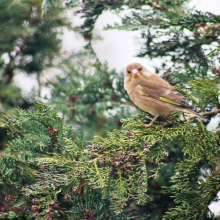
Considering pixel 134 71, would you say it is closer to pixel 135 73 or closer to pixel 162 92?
pixel 135 73

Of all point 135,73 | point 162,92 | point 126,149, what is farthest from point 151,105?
point 126,149

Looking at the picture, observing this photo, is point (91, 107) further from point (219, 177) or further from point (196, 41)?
point (219, 177)

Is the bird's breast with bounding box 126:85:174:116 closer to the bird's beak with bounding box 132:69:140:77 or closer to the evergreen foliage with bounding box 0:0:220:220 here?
the evergreen foliage with bounding box 0:0:220:220

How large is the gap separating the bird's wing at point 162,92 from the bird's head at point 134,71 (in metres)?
0.10

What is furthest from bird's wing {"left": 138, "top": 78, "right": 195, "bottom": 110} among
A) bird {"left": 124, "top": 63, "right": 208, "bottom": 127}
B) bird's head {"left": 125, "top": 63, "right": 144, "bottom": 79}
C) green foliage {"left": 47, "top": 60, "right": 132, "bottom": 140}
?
green foliage {"left": 47, "top": 60, "right": 132, "bottom": 140}

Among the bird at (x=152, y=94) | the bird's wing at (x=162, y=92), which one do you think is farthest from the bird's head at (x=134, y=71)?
the bird's wing at (x=162, y=92)

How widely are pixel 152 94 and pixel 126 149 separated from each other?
1272 mm

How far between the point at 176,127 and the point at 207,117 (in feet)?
1.22

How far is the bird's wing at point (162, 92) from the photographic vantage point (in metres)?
3.04

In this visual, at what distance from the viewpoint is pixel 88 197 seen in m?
2.03

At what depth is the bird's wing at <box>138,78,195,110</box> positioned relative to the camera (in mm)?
3036

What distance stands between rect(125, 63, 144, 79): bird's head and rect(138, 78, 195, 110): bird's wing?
0.10 meters

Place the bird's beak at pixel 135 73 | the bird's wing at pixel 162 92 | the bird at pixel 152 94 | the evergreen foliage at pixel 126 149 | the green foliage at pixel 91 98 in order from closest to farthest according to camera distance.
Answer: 1. the evergreen foliage at pixel 126 149
2. the bird at pixel 152 94
3. the bird's wing at pixel 162 92
4. the green foliage at pixel 91 98
5. the bird's beak at pixel 135 73

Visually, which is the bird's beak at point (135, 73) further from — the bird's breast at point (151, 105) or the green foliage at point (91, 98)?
the bird's breast at point (151, 105)
